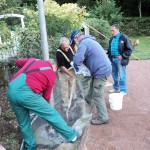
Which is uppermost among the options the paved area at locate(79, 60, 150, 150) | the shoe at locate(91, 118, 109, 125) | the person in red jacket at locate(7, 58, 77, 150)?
the person in red jacket at locate(7, 58, 77, 150)

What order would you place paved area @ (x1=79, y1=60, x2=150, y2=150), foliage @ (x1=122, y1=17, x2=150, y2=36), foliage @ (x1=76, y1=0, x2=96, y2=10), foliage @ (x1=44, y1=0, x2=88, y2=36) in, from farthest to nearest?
foliage @ (x1=76, y1=0, x2=96, y2=10) → foliage @ (x1=122, y1=17, x2=150, y2=36) → foliage @ (x1=44, y1=0, x2=88, y2=36) → paved area @ (x1=79, y1=60, x2=150, y2=150)

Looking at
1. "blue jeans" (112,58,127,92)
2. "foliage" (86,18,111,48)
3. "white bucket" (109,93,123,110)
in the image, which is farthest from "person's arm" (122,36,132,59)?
"foliage" (86,18,111,48)

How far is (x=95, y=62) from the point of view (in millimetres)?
5059

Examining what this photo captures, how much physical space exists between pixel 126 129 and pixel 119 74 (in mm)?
1804

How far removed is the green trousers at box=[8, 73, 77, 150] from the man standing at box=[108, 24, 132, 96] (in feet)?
8.29

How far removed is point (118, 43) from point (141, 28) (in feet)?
39.7

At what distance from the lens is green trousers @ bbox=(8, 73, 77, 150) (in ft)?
12.9

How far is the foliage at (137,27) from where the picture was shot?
17.6 m

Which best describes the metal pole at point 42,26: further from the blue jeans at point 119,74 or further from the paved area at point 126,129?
the blue jeans at point 119,74

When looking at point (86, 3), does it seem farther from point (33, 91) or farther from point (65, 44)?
point (33, 91)

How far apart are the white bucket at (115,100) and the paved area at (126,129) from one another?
0.09 m

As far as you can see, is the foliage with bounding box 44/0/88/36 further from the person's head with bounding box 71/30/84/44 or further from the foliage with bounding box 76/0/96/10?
the foliage with bounding box 76/0/96/10

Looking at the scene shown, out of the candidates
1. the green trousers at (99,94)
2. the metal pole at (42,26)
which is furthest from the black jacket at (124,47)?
the metal pole at (42,26)

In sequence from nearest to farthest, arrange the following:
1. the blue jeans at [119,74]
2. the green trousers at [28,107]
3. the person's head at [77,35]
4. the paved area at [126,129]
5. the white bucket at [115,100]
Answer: the green trousers at [28,107]
the paved area at [126,129]
the person's head at [77,35]
the white bucket at [115,100]
the blue jeans at [119,74]
